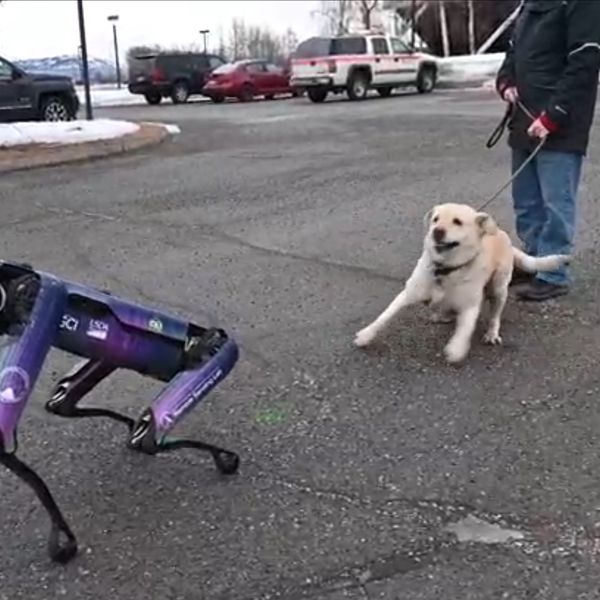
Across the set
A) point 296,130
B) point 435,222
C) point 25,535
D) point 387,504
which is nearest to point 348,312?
point 435,222

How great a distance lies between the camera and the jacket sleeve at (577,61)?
15.8 feet

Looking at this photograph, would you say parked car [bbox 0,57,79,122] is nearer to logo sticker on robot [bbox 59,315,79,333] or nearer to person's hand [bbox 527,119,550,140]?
person's hand [bbox 527,119,550,140]

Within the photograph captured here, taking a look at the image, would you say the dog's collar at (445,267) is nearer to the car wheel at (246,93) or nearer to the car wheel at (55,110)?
the car wheel at (55,110)

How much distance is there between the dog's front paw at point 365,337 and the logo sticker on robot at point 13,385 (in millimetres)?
2150

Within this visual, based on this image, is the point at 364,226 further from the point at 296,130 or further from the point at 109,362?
the point at 296,130

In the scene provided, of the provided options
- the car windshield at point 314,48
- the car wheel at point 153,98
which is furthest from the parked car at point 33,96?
the car wheel at point 153,98

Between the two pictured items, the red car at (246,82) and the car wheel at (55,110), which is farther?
the red car at (246,82)

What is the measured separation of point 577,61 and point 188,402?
283cm

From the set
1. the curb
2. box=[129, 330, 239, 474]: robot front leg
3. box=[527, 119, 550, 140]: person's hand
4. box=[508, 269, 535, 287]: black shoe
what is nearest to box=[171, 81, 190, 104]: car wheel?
the curb

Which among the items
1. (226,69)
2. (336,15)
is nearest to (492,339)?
(226,69)

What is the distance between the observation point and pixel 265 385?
430cm

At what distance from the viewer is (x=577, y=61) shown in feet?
16.0

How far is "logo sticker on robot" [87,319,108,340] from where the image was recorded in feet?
9.98

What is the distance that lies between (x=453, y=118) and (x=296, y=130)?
312 cm
